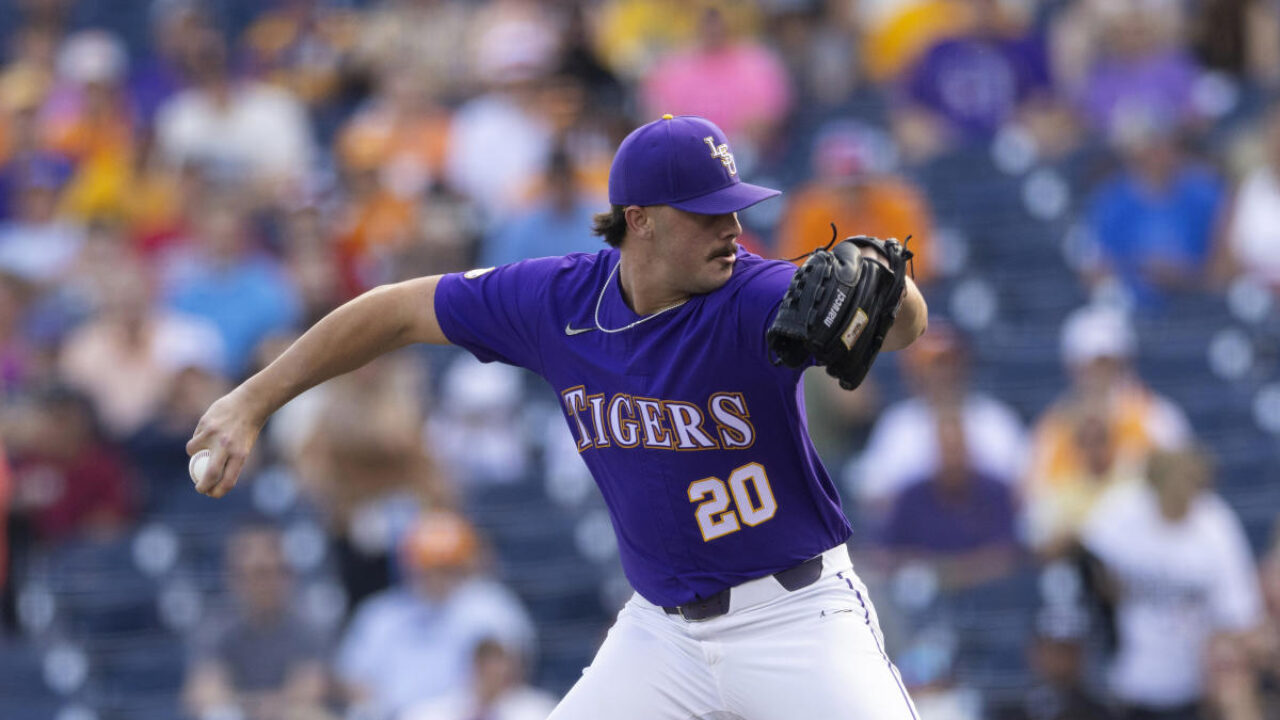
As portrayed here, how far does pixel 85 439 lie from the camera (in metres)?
8.62

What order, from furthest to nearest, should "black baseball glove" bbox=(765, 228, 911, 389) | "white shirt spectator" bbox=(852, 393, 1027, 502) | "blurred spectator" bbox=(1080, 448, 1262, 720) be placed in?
"white shirt spectator" bbox=(852, 393, 1027, 502), "blurred spectator" bbox=(1080, 448, 1262, 720), "black baseball glove" bbox=(765, 228, 911, 389)

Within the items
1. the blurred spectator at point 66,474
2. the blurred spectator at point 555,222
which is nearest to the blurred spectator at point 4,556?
the blurred spectator at point 66,474

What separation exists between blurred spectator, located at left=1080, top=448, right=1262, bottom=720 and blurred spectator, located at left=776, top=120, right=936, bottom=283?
185 cm

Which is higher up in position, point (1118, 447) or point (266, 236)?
point (266, 236)

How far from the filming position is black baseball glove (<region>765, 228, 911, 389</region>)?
3918 millimetres

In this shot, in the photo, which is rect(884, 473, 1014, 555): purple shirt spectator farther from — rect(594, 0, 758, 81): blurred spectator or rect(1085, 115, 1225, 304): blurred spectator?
rect(594, 0, 758, 81): blurred spectator

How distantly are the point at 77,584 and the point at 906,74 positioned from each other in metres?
5.42

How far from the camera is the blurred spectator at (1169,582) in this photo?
24.2 ft

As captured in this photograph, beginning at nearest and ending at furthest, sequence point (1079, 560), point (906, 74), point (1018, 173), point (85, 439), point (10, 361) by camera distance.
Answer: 1. point (1079, 560)
2. point (85, 439)
3. point (10, 361)
4. point (1018, 173)
5. point (906, 74)

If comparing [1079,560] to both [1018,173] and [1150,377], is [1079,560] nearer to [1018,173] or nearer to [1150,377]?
[1150,377]

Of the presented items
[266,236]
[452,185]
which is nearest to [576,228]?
[452,185]

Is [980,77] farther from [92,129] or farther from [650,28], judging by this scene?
[92,129]

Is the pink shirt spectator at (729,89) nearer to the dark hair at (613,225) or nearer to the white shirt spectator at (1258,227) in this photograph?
the white shirt spectator at (1258,227)

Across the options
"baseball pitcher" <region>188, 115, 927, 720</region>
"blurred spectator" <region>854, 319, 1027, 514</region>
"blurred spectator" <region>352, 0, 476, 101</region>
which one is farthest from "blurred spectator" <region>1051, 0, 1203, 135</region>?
"baseball pitcher" <region>188, 115, 927, 720</region>
